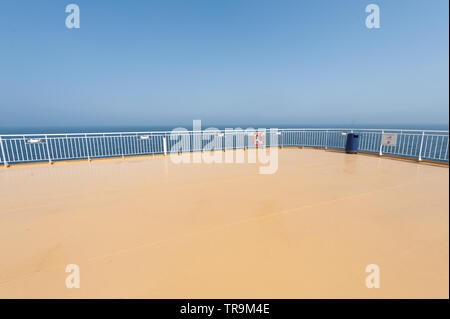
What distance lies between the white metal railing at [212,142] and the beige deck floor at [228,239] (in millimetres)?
3214

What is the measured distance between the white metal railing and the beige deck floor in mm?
3214

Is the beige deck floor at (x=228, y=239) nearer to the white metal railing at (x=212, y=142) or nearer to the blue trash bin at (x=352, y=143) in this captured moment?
the white metal railing at (x=212, y=142)

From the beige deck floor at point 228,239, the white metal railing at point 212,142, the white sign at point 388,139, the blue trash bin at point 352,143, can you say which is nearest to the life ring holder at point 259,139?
the white metal railing at point 212,142

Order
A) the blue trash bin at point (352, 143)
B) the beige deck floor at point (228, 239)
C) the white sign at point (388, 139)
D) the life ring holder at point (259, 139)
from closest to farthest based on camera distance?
the beige deck floor at point (228, 239)
the white sign at point (388, 139)
the blue trash bin at point (352, 143)
the life ring holder at point (259, 139)

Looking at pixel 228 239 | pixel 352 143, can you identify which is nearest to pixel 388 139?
pixel 352 143

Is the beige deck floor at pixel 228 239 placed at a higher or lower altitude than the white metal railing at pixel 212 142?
lower

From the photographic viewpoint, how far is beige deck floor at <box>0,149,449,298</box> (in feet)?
5.20

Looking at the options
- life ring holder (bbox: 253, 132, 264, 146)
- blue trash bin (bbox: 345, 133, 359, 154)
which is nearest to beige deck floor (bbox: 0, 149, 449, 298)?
blue trash bin (bbox: 345, 133, 359, 154)

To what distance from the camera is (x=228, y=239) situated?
2.19 meters

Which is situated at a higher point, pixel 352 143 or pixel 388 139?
pixel 388 139

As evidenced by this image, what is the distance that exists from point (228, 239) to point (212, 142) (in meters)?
7.19

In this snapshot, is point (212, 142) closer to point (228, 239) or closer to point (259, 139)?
point (259, 139)

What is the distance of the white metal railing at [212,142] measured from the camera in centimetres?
644
